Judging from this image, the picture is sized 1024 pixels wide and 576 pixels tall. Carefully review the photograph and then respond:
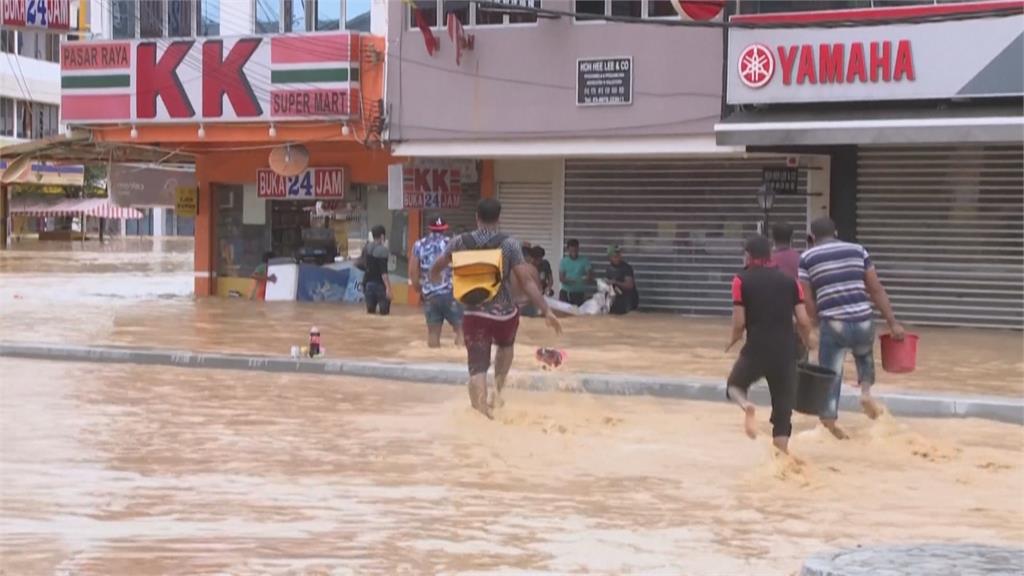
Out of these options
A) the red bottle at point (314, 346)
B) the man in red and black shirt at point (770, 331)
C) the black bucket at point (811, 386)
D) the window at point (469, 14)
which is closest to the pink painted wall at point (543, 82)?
the window at point (469, 14)

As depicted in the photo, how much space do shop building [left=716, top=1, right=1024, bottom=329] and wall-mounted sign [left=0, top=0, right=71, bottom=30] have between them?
1281cm

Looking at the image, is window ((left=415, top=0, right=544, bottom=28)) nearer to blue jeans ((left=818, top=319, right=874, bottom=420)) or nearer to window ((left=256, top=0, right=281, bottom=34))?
window ((left=256, top=0, right=281, bottom=34))

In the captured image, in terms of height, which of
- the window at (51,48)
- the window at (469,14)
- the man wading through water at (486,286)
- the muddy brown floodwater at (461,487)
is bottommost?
the muddy brown floodwater at (461,487)

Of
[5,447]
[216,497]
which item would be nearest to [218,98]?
[5,447]

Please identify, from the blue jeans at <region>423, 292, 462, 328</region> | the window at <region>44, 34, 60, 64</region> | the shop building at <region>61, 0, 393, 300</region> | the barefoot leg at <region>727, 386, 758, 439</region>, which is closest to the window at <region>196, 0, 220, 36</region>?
the shop building at <region>61, 0, 393, 300</region>

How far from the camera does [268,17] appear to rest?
2616cm

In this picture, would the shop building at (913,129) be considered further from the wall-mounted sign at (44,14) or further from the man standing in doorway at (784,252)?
the wall-mounted sign at (44,14)

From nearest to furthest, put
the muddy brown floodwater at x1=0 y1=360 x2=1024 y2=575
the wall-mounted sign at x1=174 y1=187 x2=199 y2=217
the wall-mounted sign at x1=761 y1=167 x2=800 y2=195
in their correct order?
the muddy brown floodwater at x1=0 y1=360 x2=1024 y2=575, the wall-mounted sign at x1=761 y1=167 x2=800 y2=195, the wall-mounted sign at x1=174 y1=187 x2=199 y2=217

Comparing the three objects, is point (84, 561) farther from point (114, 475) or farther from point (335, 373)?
point (335, 373)

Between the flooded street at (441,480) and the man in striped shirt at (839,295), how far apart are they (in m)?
0.76

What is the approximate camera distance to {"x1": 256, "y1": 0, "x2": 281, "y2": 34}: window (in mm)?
26047

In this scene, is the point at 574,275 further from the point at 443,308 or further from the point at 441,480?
the point at 441,480

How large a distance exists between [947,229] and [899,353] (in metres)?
12.2

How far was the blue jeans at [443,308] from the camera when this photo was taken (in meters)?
16.6
